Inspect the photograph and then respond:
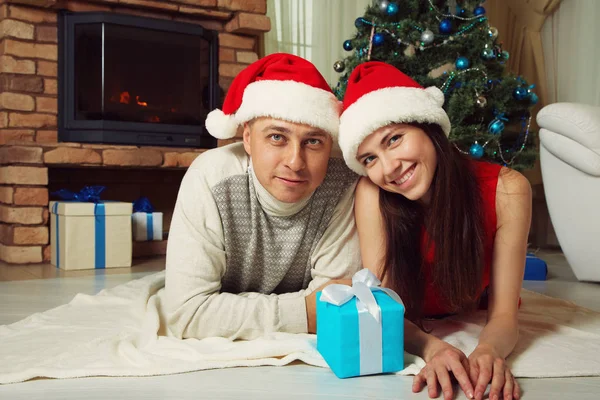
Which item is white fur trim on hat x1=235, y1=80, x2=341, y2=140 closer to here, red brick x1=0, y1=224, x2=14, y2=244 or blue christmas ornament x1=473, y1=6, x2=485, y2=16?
blue christmas ornament x1=473, y1=6, x2=485, y2=16

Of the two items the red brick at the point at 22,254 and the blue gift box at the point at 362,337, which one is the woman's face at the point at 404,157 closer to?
the blue gift box at the point at 362,337

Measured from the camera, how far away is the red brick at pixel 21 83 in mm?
2855

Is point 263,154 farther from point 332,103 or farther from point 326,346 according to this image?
point 326,346

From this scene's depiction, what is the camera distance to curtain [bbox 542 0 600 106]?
11.2 ft

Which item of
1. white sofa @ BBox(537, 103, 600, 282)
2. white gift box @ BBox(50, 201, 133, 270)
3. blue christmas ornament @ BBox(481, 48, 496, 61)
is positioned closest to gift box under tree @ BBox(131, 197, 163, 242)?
white gift box @ BBox(50, 201, 133, 270)

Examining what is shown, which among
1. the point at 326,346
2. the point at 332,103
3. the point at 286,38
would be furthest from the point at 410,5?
the point at 326,346

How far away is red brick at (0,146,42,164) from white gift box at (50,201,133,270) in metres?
0.21

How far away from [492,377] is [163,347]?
0.70 meters

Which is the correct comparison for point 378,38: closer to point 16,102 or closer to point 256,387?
point 16,102

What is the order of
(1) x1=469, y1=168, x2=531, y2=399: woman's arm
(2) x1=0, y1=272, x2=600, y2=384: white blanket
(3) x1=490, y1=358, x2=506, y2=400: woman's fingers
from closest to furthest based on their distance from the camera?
(3) x1=490, y1=358, x2=506, y2=400: woman's fingers, (2) x1=0, y1=272, x2=600, y2=384: white blanket, (1) x1=469, y1=168, x2=531, y2=399: woman's arm

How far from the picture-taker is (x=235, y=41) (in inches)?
133

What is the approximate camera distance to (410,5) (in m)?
2.72

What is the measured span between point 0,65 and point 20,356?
2005 millimetres

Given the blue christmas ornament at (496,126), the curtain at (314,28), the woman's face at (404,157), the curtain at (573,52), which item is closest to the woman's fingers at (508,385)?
the woman's face at (404,157)
